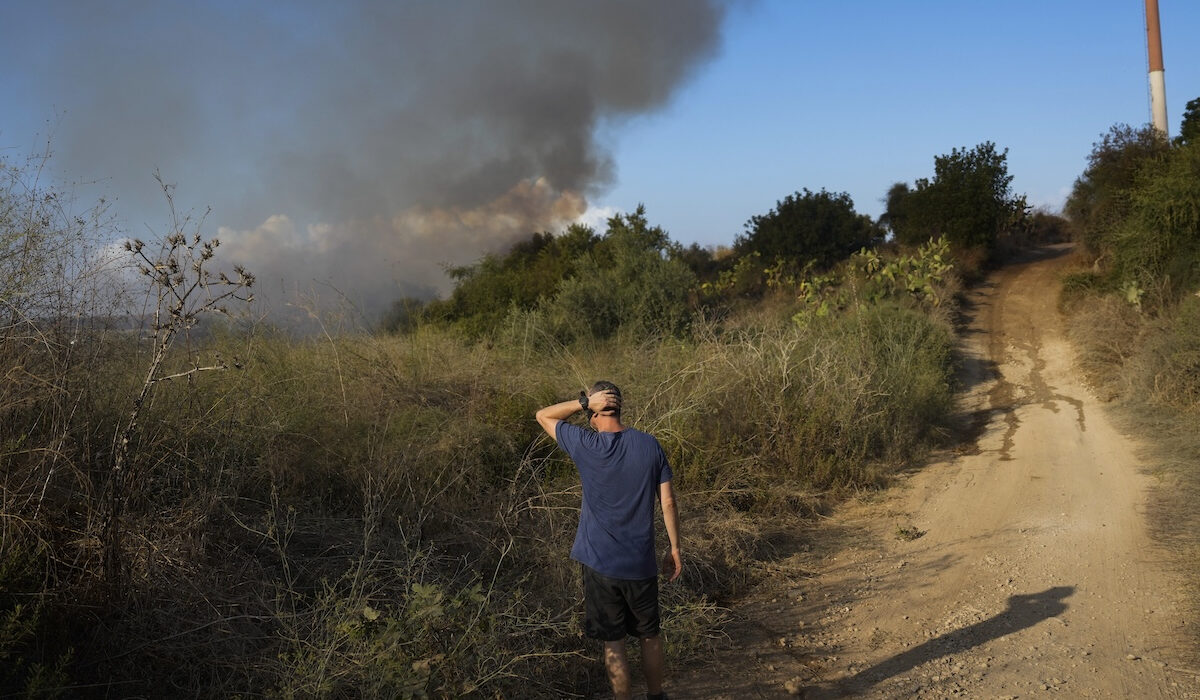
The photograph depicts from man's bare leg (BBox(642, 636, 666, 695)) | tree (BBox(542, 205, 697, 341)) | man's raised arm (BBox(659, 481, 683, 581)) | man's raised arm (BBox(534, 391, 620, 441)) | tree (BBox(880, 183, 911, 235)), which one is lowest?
man's bare leg (BBox(642, 636, 666, 695))

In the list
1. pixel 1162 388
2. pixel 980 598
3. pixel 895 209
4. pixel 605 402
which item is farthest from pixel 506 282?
pixel 895 209

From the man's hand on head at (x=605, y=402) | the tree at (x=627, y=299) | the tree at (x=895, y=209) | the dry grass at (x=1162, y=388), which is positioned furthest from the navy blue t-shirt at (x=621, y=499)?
the tree at (x=895, y=209)

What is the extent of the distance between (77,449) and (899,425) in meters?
9.27

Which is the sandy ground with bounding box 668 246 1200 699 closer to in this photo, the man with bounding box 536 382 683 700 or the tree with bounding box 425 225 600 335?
the man with bounding box 536 382 683 700

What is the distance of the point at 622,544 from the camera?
169 inches

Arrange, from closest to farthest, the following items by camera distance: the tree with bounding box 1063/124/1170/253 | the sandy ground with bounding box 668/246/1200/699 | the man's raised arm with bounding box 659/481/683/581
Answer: the man's raised arm with bounding box 659/481/683/581 < the sandy ground with bounding box 668/246/1200/699 < the tree with bounding box 1063/124/1170/253

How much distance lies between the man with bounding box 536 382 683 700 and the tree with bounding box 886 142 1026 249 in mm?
24520

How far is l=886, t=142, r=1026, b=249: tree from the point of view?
2661 centimetres

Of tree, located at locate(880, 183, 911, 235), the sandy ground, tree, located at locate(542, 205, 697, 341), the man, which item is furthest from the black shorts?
tree, located at locate(880, 183, 911, 235)

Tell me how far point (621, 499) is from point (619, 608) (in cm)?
53

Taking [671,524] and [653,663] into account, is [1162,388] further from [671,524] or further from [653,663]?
[653,663]

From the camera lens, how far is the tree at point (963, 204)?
26.6 metres

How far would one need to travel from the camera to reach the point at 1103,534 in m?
7.64

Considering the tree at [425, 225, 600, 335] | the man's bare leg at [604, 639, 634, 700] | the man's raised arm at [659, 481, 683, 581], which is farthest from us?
the tree at [425, 225, 600, 335]
